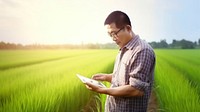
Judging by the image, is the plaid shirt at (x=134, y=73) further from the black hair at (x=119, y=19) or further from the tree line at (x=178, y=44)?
the tree line at (x=178, y=44)

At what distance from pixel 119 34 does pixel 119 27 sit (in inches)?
1.2

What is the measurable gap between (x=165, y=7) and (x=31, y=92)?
5.13ft

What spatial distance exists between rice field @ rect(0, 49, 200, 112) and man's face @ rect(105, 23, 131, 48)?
69cm

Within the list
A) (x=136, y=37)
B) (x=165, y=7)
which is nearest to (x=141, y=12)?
(x=165, y=7)

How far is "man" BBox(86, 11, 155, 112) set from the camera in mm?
1511

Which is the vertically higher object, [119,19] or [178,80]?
[119,19]

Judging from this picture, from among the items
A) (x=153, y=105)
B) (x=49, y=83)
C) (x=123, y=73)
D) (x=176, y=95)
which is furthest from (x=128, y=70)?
(x=153, y=105)

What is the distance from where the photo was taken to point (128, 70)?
156 centimetres

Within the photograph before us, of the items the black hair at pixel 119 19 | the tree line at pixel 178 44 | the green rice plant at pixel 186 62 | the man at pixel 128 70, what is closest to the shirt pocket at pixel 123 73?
the man at pixel 128 70

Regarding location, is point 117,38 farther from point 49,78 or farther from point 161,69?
point 161,69

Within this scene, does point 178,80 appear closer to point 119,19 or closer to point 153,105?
point 153,105

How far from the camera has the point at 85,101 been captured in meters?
2.96

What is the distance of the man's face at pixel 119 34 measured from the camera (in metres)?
1.58

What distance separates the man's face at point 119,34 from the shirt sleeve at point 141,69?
11 cm
